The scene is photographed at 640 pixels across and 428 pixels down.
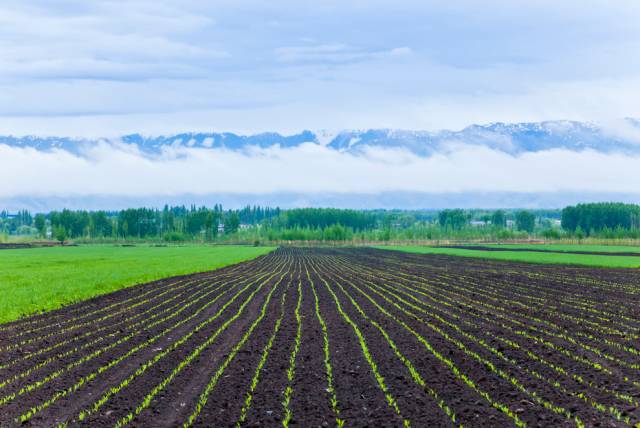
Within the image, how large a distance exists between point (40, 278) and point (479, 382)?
32.3m

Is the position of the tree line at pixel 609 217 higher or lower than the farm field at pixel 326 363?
higher

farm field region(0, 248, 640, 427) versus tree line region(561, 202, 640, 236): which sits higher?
tree line region(561, 202, 640, 236)

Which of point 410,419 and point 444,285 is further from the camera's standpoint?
point 444,285

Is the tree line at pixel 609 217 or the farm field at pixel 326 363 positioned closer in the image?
the farm field at pixel 326 363

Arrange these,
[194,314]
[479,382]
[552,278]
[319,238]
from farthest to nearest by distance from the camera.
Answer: [319,238]
[552,278]
[194,314]
[479,382]

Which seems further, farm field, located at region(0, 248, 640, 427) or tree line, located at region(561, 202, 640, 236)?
tree line, located at region(561, 202, 640, 236)

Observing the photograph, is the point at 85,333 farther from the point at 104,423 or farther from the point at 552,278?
the point at 552,278

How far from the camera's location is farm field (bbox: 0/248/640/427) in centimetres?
1109

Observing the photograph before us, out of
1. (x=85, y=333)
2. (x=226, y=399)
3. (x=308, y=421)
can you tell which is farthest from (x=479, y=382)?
(x=85, y=333)

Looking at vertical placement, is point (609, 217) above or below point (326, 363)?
above

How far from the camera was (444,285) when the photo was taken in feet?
117

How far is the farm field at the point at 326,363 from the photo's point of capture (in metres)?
11.1

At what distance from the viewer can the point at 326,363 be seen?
14.8m

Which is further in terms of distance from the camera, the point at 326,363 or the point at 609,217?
the point at 609,217
